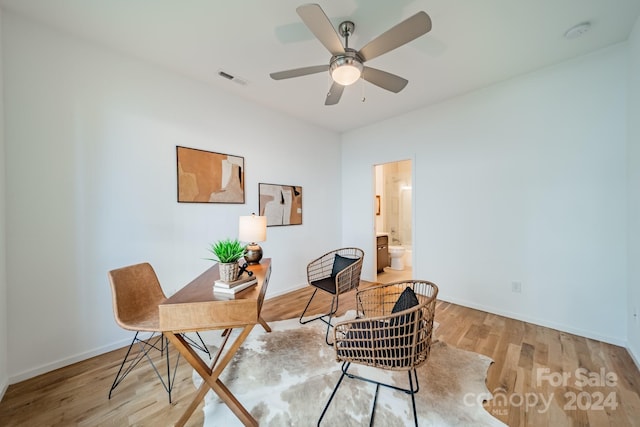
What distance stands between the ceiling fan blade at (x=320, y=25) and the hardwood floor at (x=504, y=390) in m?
2.54

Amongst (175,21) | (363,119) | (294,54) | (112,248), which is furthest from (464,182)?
(112,248)

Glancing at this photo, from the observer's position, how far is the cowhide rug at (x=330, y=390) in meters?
1.45

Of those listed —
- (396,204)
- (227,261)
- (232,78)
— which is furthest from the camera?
(396,204)

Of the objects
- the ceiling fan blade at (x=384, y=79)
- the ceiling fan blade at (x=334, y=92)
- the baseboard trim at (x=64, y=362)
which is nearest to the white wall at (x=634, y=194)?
the ceiling fan blade at (x=384, y=79)

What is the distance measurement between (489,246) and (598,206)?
1017 mm

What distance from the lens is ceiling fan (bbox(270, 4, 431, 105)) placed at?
1399 millimetres

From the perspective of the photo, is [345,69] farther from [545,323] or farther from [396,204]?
[396,204]

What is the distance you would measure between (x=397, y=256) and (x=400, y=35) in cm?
441

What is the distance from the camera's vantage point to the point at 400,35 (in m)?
1.54

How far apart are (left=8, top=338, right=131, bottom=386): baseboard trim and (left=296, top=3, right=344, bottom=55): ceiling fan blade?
3.15 meters

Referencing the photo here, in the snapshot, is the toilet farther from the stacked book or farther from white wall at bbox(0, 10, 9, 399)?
white wall at bbox(0, 10, 9, 399)

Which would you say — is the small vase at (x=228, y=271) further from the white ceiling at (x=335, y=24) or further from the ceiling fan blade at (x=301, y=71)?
the white ceiling at (x=335, y=24)

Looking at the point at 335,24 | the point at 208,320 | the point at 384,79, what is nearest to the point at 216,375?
the point at 208,320

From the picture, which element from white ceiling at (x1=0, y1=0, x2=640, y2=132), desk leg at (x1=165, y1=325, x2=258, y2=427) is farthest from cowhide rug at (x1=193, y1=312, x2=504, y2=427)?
white ceiling at (x1=0, y1=0, x2=640, y2=132)
